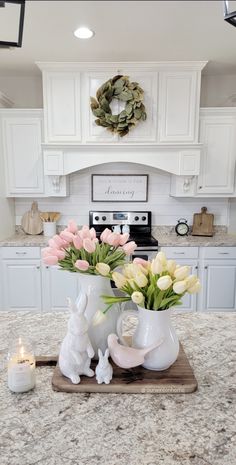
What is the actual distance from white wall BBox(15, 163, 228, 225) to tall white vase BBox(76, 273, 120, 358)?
2564 millimetres

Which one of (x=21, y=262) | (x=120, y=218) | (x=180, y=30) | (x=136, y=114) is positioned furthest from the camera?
(x=120, y=218)

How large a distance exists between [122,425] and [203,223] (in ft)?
9.56

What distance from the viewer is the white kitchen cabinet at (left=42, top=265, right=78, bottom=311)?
10.2 ft

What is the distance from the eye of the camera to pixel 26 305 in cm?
316

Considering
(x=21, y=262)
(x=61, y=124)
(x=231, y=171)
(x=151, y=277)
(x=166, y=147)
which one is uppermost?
(x=61, y=124)

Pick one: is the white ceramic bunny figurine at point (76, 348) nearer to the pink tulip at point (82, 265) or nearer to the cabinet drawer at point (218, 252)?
the pink tulip at point (82, 265)

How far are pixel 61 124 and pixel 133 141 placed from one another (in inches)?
27.8

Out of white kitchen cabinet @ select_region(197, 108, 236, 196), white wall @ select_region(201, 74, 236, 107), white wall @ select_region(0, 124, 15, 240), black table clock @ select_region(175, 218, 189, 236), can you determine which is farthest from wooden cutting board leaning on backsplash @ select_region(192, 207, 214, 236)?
white wall @ select_region(0, 124, 15, 240)

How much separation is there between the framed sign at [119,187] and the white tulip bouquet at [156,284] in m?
2.57

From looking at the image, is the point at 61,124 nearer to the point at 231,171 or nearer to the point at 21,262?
the point at 21,262

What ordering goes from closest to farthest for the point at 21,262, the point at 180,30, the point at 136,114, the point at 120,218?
the point at 180,30
the point at 136,114
the point at 21,262
the point at 120,218

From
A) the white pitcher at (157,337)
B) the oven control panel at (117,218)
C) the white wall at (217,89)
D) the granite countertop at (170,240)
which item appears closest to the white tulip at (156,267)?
the white pitcher at (157,337)

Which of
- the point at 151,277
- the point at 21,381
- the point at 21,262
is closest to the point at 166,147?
the point at 21,262

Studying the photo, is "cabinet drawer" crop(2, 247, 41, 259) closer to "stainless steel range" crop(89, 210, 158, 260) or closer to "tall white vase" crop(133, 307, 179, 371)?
"stainless steel range" crop(89, 210, 158, 260)
